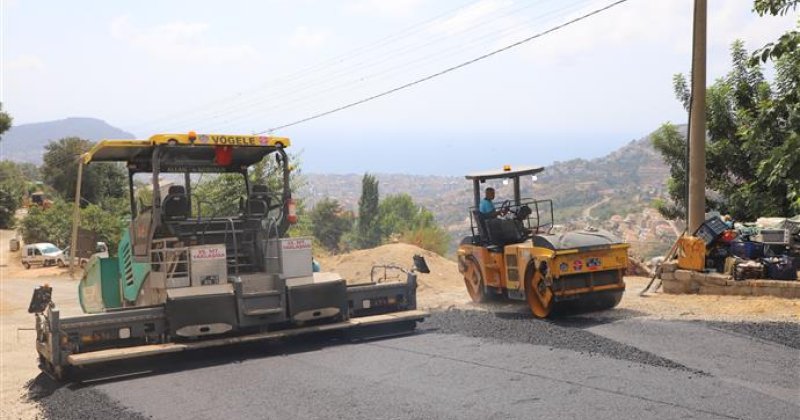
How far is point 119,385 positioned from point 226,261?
2.08 meters

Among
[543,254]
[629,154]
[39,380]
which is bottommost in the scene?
[39,380]

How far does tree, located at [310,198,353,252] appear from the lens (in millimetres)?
65500

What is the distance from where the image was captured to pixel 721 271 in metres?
13.8

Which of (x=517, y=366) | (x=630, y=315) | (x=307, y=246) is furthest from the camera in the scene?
(x=630, y=315)

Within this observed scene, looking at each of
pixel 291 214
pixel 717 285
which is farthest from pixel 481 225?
pixel 717 285

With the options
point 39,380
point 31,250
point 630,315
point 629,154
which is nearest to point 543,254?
point 630,315

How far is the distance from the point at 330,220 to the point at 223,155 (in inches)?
2277

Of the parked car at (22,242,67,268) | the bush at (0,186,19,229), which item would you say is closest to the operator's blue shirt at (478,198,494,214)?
the parked car at (22,242,67,268)

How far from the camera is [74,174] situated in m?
59.9

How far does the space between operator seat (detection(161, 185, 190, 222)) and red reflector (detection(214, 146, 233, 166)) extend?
0.67 metres

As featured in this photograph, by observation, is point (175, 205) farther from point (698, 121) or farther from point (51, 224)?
point (51, 224)

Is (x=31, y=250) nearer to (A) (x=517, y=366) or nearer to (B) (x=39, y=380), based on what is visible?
(B) (x=39, y=380)

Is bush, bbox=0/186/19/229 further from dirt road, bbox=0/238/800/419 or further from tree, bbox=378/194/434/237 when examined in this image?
dirt road, bbox=0/238/800/419

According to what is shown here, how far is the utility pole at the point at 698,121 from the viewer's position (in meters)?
15.1
